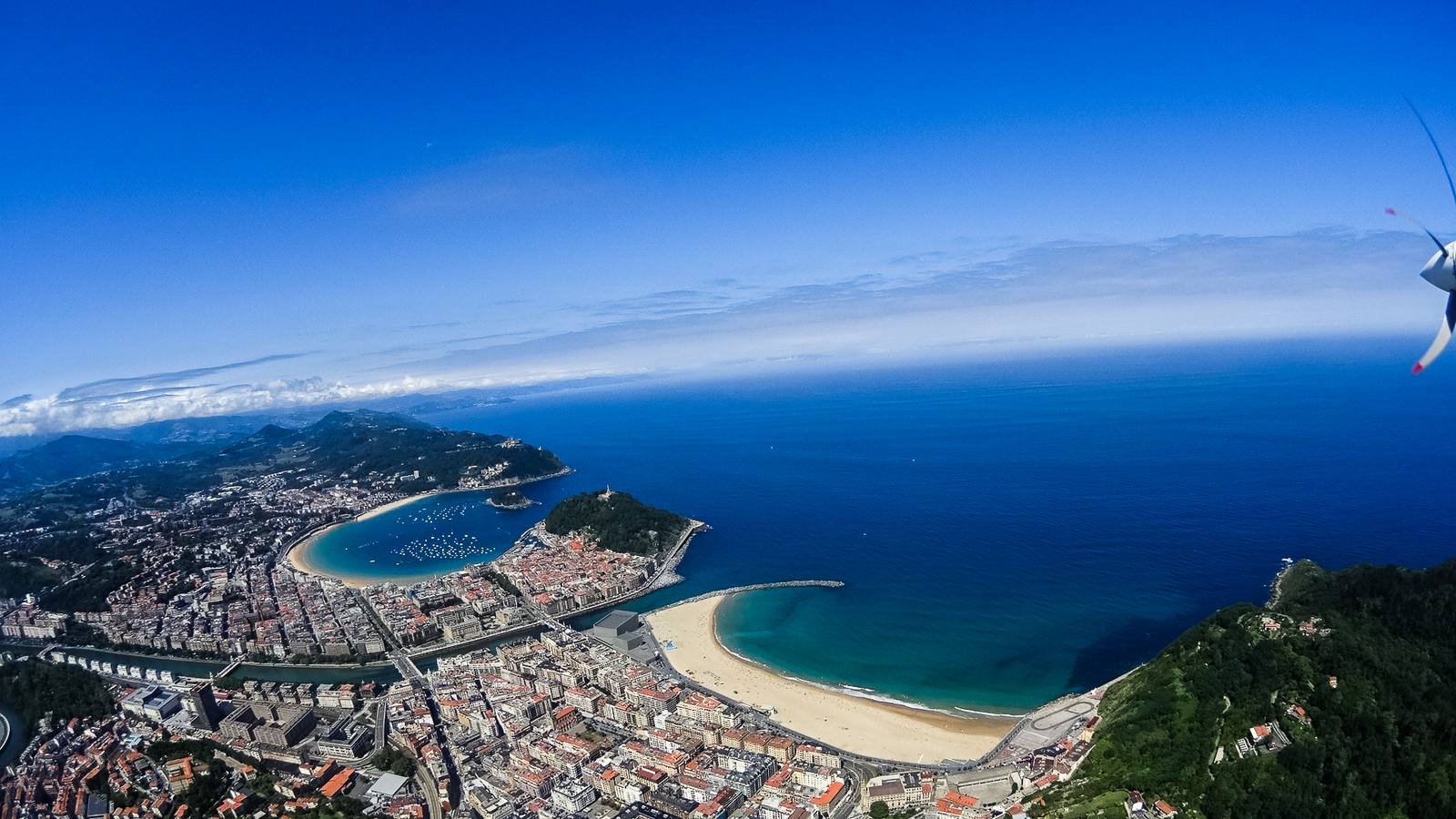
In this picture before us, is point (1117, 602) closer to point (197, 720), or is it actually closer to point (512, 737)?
point (512, 737)

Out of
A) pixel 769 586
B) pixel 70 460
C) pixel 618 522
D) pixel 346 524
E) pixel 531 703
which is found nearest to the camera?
pixel 531 703

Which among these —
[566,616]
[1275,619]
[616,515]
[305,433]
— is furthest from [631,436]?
[1275,619]

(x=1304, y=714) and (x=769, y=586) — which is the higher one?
(x=1304, y=714)

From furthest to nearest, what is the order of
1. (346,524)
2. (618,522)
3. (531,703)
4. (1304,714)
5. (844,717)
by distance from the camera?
(346,524)
(618,522)
(531,703)
(844,717)
(1304,714)

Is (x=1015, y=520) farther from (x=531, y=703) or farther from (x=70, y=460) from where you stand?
(x=70, y=460)

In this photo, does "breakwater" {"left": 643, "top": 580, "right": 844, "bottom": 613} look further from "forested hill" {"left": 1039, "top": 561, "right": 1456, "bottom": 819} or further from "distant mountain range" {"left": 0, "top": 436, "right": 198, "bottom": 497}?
"distant mountain range" {"left": 0, "top": 436, "right": 198, "bottom": 497}

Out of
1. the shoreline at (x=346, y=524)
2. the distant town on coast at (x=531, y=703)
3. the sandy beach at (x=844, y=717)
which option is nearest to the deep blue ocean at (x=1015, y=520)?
the sandy beach at (x=844, y=717)

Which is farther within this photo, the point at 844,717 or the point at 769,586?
the point at 769,586

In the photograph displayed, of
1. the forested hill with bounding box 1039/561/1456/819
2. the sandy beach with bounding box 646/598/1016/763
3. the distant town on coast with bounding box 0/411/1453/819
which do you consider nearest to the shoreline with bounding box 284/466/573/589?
the distant town on coast with bounding box 0/411/1453/819

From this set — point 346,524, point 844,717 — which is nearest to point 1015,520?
point 844,717
